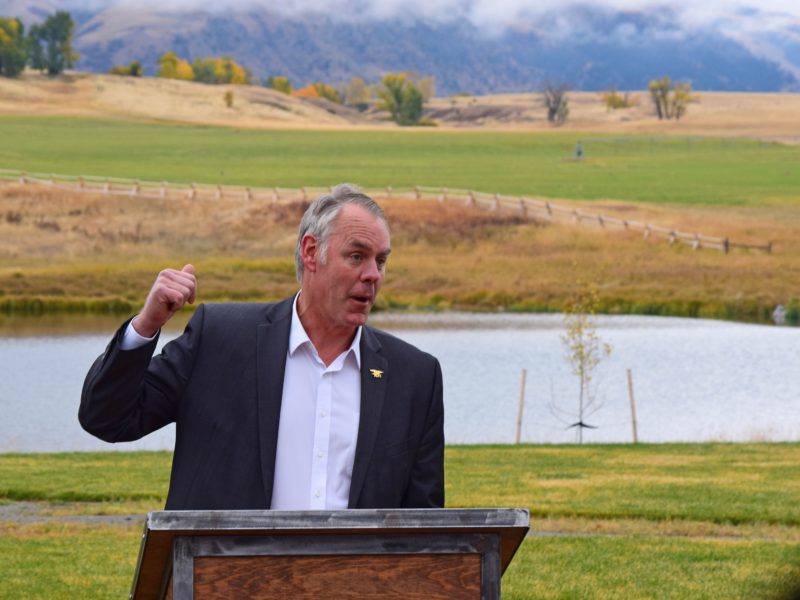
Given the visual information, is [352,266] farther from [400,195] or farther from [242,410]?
[400,195]

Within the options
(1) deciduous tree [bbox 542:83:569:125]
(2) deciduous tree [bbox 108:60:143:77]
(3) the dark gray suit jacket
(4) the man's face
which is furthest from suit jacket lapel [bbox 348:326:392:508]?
(2) deciduous tree [bbox 108:60:143:77]

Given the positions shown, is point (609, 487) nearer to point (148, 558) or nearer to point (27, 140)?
point (148, 558)

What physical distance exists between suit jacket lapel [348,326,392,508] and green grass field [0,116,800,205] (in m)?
74.0

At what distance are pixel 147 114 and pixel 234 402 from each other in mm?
132204

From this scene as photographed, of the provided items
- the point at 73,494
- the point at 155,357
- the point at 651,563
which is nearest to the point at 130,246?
the point at 73,494

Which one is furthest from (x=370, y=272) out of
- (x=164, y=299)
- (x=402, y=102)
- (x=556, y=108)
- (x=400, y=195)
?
(x=402, y=102)

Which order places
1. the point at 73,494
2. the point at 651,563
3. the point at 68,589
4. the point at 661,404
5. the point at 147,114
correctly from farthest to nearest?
the point at 147,114, the point at 661,404, the point at 73,494, the point at 651,563, the point at 68,589

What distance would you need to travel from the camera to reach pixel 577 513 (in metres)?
13.9

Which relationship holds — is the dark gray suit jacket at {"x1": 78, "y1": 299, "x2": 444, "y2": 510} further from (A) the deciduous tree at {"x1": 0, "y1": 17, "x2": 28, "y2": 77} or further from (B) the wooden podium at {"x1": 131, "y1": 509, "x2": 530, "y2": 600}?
(A) the deciduous tree at {"x1": 0, "y1": 17, "x2": 28, "y2": 77}

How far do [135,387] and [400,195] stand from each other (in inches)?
2667

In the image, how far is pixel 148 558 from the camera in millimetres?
3369

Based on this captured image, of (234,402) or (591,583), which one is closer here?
(234,402)

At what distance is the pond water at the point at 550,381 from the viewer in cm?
2486

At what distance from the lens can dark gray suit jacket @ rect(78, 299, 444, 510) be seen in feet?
13.7
